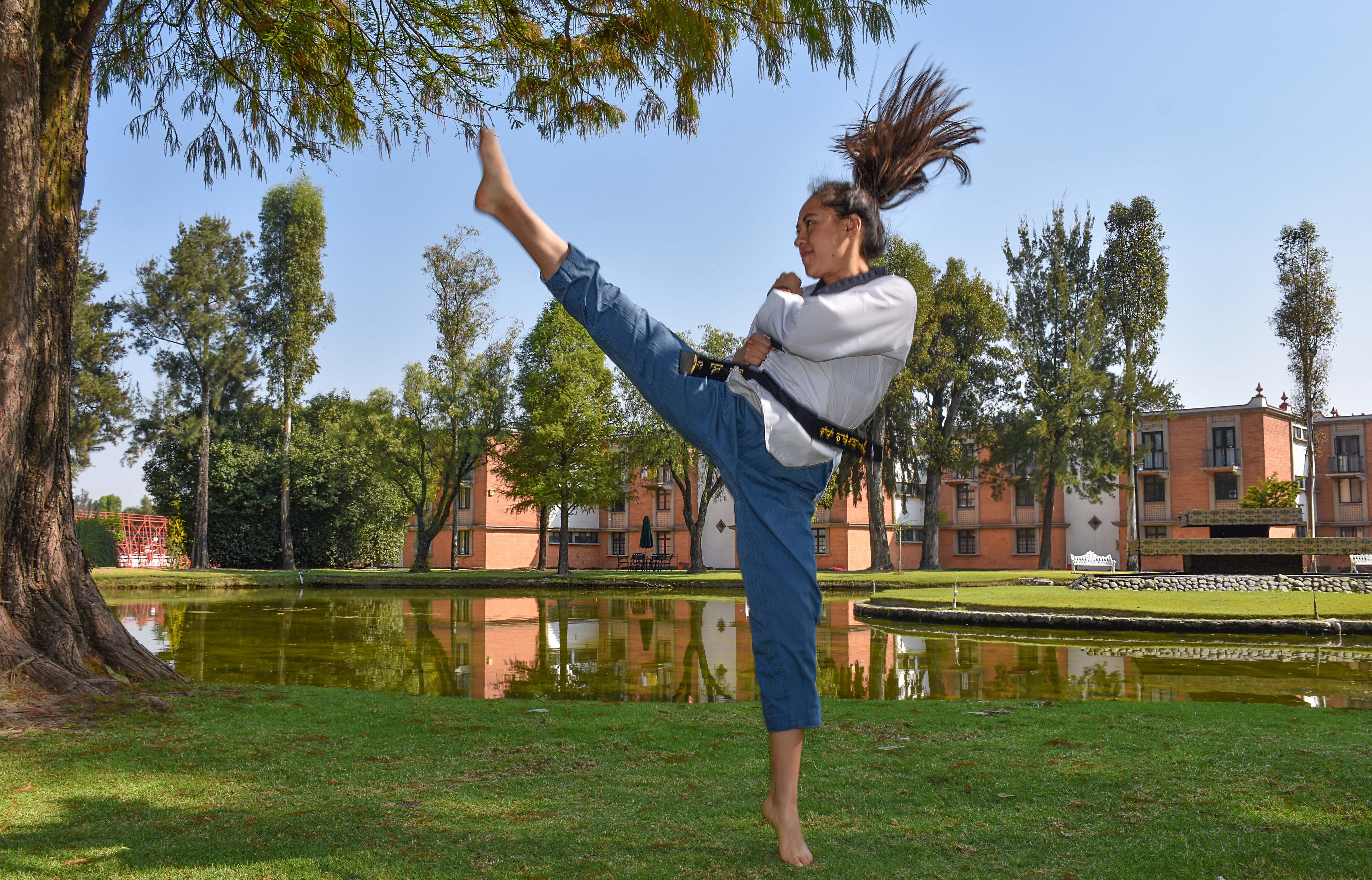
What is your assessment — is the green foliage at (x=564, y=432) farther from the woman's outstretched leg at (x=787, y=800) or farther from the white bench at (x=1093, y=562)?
the woman's outstretched leg at (x=787, y=800)

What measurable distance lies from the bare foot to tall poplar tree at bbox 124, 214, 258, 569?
33942 millimetres

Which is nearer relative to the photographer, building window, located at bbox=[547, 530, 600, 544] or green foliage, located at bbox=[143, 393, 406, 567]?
green foliage, located at bbox=[143, 393, 406, 567]

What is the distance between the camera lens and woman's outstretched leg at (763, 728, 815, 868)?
2.17m

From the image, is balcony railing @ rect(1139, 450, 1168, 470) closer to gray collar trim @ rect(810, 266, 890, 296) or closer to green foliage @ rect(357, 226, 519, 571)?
green foliage @ rect(357, 226, 519, 571)

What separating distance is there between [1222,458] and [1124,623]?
34.6 metres

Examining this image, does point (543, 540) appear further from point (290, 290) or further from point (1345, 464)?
point (1345, 464)

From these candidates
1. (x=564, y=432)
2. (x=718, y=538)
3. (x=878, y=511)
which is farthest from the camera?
(x=718, y=538)

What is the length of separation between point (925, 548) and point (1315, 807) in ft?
103

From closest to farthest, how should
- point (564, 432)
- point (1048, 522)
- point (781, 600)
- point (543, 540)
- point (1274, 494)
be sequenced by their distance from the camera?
point (781, 600)
point (1274, 494)
point (564, 432)
point (1048, 522)
point (543, 540)

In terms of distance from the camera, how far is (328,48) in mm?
5461

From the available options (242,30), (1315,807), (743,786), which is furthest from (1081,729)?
(242,30)

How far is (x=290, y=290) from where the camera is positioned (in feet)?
111

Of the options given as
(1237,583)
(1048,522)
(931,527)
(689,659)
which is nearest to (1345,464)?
(1048,522)

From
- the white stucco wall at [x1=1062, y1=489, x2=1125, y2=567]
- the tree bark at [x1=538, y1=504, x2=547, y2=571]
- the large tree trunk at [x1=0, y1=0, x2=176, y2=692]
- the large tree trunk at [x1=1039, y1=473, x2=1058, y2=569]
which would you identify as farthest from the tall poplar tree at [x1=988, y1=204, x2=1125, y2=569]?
the large tree trunk at [x1=0, y1=0, x2=176, y2=692]
